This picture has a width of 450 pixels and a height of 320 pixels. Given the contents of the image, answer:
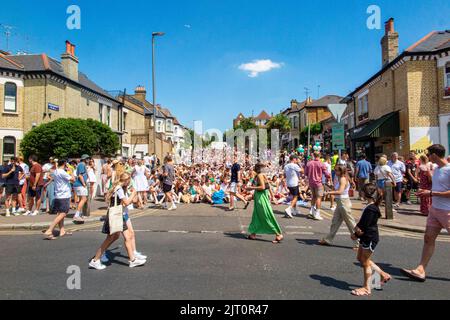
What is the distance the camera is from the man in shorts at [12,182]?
33.4ft

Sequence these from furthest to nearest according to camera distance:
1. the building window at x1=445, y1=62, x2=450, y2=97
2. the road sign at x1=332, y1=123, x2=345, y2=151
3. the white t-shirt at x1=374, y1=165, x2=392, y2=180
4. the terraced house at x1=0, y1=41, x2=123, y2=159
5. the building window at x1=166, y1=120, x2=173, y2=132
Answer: the building window at x1=166, y1=120, x2=173, y2=132 < the terraced house at x1=0, y1=41, x2=123, y2=159 < the building window at x1=445, y1=62, x2=450, y2=97 < the road sign at x1=332, y1=123, x2=345, y2=151 < the white t-shirt at x1=374, y1=165, x2=392, y2=180

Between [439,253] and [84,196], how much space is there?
28.3 feet

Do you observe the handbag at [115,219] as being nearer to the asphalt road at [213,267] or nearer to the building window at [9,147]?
the asphalt road at [213,267]

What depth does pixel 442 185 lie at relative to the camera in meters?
4.67

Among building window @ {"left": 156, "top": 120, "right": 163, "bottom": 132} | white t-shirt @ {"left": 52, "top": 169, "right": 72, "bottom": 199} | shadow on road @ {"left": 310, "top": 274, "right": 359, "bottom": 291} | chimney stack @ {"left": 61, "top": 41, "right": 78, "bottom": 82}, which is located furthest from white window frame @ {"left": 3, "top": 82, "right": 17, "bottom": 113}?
building window @ {"left": 156, "top": 120, "right": 163, "bottom": 132}

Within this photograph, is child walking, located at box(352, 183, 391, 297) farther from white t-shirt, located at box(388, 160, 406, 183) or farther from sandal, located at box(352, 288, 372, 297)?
white t-shirt, located at box(388, 160, 406, 183)

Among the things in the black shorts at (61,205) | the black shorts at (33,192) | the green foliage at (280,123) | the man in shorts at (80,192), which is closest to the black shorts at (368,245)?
the black shorts at (61,205)

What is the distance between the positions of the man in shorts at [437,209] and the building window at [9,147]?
2508 cm

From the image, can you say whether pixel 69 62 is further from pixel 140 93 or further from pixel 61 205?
pixel 61 205

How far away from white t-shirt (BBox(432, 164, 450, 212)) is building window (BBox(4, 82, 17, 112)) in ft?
85.2

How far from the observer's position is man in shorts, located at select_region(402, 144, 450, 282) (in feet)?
15.0

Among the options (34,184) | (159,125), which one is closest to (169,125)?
(159,125)
